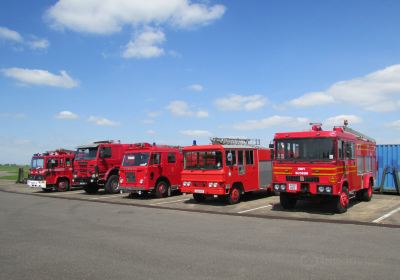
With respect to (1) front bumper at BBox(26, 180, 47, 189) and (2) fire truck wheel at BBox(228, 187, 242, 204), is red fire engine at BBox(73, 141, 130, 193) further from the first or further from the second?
(2) fire truck wheel at BBox(228, 187, 242, 204)

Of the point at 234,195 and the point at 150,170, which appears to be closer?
the point at 234,195

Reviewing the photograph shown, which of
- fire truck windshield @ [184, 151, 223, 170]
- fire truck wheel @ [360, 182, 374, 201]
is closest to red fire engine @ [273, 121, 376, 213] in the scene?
fire truck wheel @ [360, 182, 374, 201]

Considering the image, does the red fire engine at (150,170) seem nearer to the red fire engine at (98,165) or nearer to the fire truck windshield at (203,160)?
the fire truck windshield at (203,160)

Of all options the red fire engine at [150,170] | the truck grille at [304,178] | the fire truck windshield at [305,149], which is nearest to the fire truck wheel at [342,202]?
the truck grille at [304,178]

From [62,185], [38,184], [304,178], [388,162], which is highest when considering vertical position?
[388,162]

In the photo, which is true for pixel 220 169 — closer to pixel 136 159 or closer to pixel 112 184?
pixel 136 159

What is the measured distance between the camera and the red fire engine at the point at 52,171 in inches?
1006

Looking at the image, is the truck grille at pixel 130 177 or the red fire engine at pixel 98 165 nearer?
the truck grille at pixel 130 177

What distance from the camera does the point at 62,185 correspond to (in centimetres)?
2641

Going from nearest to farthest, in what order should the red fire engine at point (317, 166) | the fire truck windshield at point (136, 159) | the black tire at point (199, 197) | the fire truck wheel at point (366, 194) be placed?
1. the red fire engine at point (317, 166)
2. the fire truck wheel at point (366, 194)
3. the black tire at point (199, 197)
4. the fire truck windshield at point (136, 159)

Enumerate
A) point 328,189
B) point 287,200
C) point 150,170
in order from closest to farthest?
point 328,189, point 287,200, point 150,170

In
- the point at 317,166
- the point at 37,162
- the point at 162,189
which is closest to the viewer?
the point at 317,166

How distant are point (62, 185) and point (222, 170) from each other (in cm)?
1427

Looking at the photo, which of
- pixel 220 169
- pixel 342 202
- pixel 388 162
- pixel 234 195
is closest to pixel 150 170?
pixel 220 169
